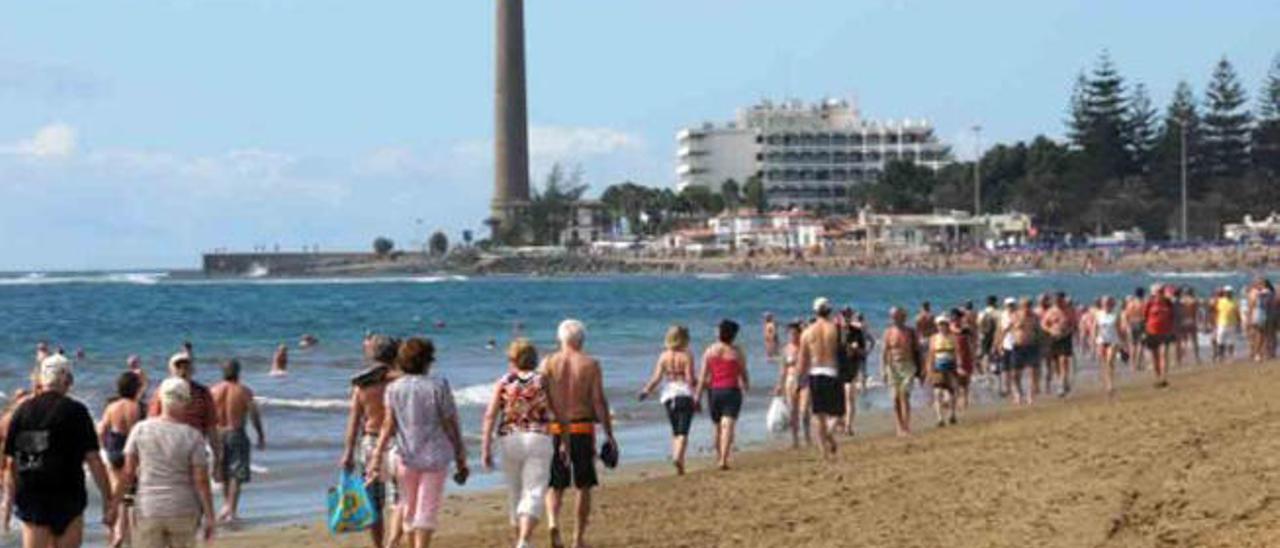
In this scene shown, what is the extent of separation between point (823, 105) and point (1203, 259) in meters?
71.6

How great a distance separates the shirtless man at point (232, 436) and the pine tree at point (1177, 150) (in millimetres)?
121482

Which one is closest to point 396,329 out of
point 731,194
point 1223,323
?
point 1223,323

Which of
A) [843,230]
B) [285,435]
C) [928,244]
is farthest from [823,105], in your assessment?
[285,435]

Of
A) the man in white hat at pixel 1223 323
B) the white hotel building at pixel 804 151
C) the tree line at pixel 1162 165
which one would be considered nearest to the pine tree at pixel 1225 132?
the tree line at pixel 1162 165

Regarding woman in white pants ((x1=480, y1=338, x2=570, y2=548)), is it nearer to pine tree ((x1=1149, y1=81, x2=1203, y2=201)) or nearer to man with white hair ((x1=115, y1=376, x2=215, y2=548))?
man with white hair ((x1=115, y1=376, x2=215, y2=548))

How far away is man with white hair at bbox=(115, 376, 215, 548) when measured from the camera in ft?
31.6

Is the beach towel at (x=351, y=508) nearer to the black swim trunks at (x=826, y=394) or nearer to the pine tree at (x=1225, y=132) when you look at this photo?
the black swim trunks at (x=826, y=394)

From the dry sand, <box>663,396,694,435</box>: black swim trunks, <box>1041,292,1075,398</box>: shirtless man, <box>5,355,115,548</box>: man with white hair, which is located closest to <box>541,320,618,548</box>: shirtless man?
the dry sand

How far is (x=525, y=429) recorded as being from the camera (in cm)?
1116

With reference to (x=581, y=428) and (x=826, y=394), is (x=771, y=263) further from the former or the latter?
(x=581, y=428)

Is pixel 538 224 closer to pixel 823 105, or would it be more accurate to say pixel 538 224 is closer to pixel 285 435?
pixel 823 105

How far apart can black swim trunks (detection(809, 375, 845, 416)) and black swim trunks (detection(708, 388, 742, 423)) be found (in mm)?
596

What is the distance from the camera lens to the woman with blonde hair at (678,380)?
15844mm

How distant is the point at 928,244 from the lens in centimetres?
14625
